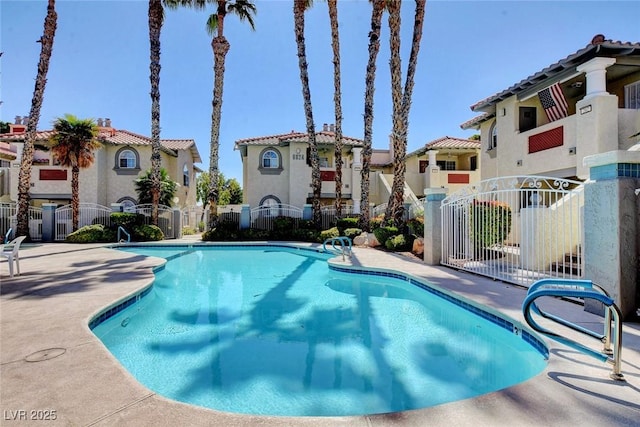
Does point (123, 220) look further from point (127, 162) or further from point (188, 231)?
point (127, 162)

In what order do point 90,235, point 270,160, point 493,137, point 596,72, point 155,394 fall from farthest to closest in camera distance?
point 270,160
point 90,235
point 493,137
point 596,72
point 155,394

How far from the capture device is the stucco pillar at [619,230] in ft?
15.5

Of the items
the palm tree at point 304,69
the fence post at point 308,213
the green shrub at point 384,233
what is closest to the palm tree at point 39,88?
the palm tree at point 304,69

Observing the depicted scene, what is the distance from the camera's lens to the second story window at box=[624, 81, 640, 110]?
12.0 meters

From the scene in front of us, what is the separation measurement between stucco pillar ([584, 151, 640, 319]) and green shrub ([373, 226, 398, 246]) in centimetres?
1053

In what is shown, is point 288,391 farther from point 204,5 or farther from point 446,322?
point 204,5

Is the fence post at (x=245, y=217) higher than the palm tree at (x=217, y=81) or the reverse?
the reverse

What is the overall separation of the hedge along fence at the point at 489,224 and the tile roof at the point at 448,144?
16.1 meters

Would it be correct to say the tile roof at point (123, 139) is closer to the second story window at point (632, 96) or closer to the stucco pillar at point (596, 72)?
the stucco pillar at point (596, 72)

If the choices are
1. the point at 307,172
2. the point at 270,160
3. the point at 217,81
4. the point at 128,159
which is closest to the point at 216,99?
the point at 217,81

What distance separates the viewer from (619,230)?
4727mm

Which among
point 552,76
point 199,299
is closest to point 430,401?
point 199,299

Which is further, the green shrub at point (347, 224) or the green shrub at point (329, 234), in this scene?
the green shrub at point (347, 224)

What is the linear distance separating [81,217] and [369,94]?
18980 mm
